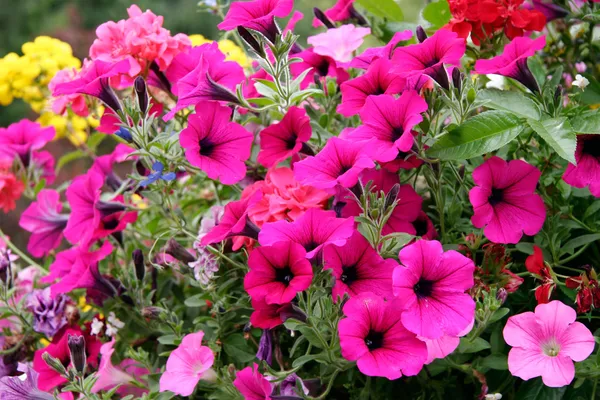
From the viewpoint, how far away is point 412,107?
0.72m

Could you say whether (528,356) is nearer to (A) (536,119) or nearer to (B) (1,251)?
(A) (536,119)

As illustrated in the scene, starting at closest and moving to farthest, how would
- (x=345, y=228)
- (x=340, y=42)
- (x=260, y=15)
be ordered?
(x=345, y=228)
(x=260, y=15)
(x=340, y=42)

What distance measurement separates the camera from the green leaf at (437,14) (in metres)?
1.03

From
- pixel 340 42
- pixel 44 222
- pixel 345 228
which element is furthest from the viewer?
pixel 44 222

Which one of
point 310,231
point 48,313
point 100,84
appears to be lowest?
point 48,313

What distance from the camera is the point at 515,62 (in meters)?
0.76

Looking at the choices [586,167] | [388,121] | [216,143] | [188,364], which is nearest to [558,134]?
[586,167]

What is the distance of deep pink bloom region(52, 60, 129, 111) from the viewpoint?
32.4 inches

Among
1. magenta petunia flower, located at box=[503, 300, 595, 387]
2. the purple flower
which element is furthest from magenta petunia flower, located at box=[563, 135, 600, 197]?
the purple flower

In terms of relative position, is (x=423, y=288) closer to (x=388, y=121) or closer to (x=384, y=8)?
(x=388, y=121)

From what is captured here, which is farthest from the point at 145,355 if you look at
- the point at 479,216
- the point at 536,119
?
the point at 536,119

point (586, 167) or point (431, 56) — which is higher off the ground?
point (431, 56)

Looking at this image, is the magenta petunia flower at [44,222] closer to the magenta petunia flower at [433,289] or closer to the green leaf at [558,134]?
the magenta petunia flower at [433,289]

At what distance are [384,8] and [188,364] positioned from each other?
63cm
